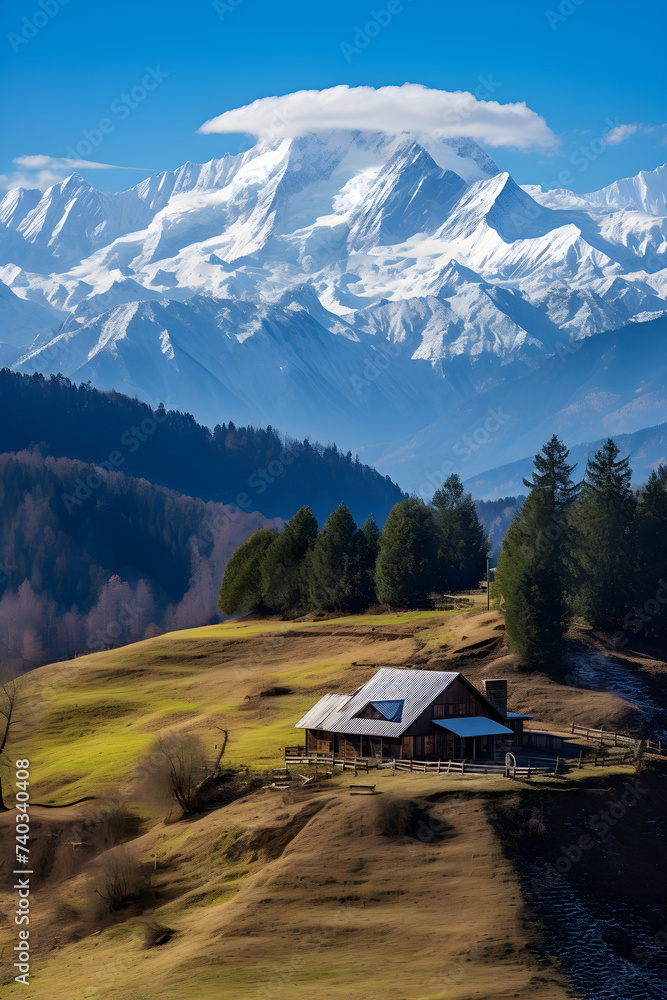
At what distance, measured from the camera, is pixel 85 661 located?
122 meters

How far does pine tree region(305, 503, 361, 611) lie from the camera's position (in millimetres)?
137375

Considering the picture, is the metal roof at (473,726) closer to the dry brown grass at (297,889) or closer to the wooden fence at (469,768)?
the wooden fence at (469,768)

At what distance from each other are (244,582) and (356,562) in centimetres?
1625

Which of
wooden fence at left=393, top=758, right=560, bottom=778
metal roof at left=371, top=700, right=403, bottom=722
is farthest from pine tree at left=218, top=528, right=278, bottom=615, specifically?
wooden fence at left=393, top=758, right=560, bottom=778

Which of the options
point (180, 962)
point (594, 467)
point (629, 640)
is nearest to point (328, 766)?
point (180, 962)

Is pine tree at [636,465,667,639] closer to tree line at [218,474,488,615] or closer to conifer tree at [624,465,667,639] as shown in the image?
conifer tree at [624,465,667,639]

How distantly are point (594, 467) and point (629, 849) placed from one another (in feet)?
189

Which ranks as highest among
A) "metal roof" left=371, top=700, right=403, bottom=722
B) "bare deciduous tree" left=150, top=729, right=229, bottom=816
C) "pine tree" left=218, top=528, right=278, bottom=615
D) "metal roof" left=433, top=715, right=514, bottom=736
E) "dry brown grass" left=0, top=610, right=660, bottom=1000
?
"pine tree" left=218, top=528, right=278, bottom=615

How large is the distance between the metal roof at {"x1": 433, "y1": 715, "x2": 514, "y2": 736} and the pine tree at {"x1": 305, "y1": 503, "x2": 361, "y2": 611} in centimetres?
6015

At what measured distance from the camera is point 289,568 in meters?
144

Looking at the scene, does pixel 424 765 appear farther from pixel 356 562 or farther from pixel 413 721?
pixel 356 562

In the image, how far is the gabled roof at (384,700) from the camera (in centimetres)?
7482

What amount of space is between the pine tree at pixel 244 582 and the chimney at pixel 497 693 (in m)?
66.3

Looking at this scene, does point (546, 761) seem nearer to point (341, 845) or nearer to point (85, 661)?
point (341, 845)
